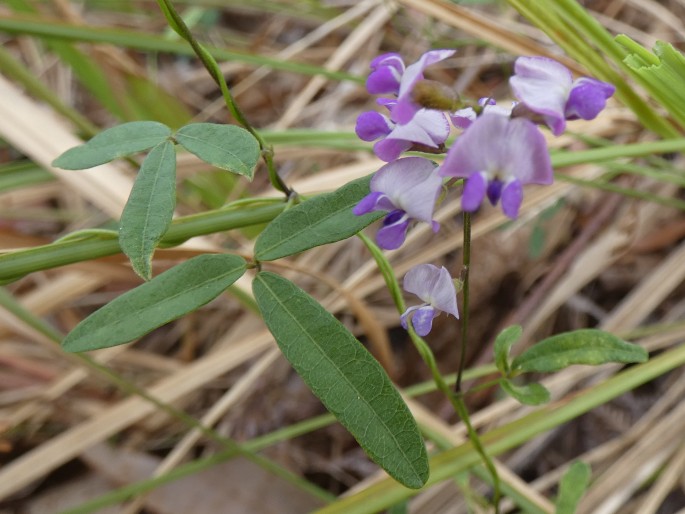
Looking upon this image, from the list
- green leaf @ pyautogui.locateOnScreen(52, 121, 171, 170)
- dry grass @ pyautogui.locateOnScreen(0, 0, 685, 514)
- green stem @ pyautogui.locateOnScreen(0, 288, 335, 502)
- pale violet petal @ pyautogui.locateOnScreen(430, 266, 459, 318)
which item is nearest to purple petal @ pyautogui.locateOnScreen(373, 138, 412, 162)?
pale violet petal @ pyautogui.locateOnScreen(430, 266, 459, 318)

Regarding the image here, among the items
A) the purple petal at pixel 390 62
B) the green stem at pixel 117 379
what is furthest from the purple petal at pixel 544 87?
the green stem at pixel 117 379

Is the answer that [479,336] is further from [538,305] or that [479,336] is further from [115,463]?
[115,463]

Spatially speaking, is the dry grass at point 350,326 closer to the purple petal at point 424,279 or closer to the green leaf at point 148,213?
the green leaf at point 148,213

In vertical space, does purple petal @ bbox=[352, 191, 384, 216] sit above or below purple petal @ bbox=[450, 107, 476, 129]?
below

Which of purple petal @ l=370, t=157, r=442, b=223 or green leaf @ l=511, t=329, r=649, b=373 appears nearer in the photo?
purple petal @ l=370, t=157, r=442, b=223

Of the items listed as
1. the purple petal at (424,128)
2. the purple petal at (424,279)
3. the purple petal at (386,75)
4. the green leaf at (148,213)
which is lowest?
the green leaf at (148,213)

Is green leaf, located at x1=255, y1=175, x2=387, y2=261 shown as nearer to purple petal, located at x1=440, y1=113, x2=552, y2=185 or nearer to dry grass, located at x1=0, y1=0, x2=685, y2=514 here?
purple petal, located at x1=440, y1=113, x2=552, y2=185
